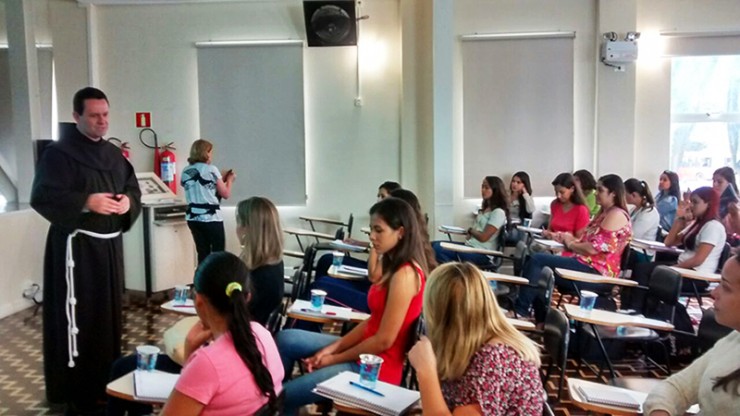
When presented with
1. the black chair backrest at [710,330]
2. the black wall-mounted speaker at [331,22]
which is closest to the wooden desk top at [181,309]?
the black chair backrest at [710,330]

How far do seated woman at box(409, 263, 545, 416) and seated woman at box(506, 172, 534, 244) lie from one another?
513 centimetres

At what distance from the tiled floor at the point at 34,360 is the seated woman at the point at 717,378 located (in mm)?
1466

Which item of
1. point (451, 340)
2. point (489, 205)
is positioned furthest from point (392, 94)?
point (451, 340)

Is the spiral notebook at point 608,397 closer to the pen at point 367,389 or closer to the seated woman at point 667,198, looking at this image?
the pen at point 367,389

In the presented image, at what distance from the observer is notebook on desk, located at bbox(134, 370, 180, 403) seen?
1.85 m

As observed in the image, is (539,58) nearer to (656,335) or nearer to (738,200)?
(738,200)

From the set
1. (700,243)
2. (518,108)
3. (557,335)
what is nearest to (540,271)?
(700,243)

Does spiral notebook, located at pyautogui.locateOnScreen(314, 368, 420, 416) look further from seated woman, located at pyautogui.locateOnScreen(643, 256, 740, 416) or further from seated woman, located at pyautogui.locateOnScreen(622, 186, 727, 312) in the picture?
seated woman, located at pyautogui.locateOnScreen(622, 186, 727, 312)

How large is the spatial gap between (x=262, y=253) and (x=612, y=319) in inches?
71.2

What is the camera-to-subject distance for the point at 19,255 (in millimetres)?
5418

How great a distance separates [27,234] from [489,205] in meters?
4.41

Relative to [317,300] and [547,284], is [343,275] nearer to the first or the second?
[317,300]

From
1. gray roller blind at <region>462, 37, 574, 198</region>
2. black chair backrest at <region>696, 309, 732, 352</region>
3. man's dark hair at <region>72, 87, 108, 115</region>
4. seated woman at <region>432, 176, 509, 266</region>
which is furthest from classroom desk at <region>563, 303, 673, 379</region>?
gray roller blind at <region>462, 37, 574, 198</region>

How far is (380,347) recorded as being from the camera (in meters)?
2.37
